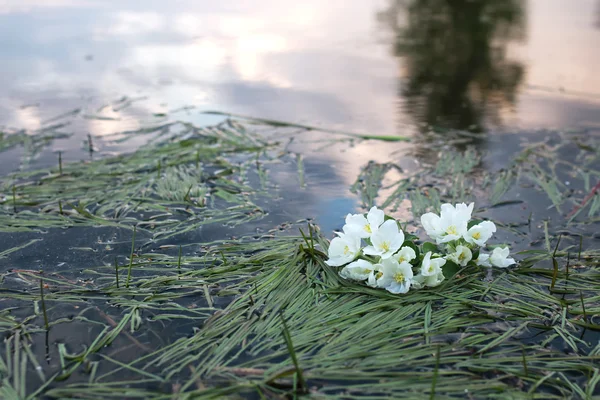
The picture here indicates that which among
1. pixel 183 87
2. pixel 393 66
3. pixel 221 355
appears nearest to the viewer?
pixel 221 355

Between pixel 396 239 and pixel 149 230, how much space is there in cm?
116

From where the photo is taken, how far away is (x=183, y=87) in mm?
5219

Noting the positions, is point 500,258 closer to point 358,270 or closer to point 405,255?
point 405,255

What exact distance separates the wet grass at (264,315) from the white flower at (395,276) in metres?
0.04

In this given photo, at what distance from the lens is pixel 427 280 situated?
6.64ft

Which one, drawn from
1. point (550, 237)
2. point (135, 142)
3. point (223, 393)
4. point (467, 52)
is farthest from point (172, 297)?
point (467, 52)

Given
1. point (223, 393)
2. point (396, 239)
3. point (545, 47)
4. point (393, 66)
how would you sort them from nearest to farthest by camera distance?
point (223, 393)
point (396, 239)
point (393, 66)
point (545, 47)

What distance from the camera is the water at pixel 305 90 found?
268 cm

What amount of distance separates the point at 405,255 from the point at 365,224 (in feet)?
0.58

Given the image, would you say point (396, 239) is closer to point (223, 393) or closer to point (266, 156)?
point (223, 393)

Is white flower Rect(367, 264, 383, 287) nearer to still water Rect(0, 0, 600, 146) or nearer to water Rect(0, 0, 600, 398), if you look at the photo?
water Rect(0, 0, 600, 398)

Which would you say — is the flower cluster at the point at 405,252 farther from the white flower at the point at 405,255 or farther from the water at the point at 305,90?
the water at the point at 305,90

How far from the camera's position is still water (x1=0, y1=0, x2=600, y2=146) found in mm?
4574

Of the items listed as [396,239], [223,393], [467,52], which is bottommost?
[223,393]
